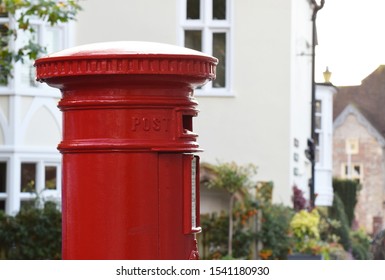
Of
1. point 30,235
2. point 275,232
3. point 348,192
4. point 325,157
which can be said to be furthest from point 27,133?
point 348,192

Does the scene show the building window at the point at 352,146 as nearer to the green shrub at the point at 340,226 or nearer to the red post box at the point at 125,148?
the green shrub at the point at 340,226

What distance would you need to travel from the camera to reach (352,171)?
43438mm

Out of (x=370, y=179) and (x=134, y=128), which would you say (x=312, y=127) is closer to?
(x=134, y=128)

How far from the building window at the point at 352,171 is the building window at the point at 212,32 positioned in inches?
1005

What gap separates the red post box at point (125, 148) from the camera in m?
3.59

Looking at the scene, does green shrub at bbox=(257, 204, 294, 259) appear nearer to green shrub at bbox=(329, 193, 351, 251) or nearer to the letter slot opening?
green shrub at bbox=(329, 193, 351, 251)

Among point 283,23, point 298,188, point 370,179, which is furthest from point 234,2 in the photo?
point 370,179

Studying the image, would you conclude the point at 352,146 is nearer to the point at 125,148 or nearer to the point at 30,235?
the point at 30,235

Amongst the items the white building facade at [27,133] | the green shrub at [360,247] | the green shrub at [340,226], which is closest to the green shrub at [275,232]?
the white building facade at [27,133]

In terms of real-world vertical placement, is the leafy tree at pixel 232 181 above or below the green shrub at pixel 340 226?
above
